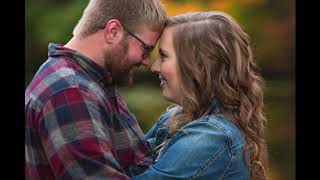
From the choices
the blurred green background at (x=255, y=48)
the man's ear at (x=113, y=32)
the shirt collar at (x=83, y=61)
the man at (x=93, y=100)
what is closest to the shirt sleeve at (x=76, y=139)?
the man at (x=93, y=100)

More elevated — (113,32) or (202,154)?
(113,32)

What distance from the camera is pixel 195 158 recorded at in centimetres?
185

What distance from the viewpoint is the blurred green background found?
3.29 metres

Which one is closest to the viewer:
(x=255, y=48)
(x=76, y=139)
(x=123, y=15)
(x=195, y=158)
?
(x=76, y=139)

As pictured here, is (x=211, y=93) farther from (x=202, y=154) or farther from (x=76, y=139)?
(x=76, y=139)

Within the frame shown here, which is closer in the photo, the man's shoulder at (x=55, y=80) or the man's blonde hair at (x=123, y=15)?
the man's shoulder at (x=55, y=80)

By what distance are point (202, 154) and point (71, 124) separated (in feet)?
1.24

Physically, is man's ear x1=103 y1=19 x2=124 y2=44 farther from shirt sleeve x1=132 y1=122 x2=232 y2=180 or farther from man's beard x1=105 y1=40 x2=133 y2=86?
shirt sleeve x1=132 y1=122 x2=232 y2=180

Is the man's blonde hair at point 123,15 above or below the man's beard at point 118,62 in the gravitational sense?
A: above

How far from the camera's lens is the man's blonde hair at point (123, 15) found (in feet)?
6.39

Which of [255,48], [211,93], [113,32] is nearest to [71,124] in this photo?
[113,32]

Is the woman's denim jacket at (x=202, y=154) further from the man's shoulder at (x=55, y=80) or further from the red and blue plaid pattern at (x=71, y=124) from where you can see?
the man's shoulder at (x=55, y=80)
